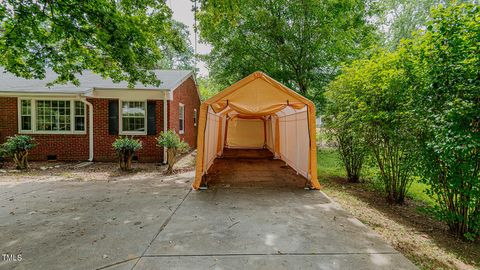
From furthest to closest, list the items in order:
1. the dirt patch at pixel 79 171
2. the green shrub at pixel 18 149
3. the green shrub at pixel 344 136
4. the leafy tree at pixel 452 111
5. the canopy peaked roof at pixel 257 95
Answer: the green shrub at pixel 18 149
the dirt patch at pixel 79 171
the green shrub at pixel 344 136
the canopy peaked roof at pixel 257 95
the leafy tree at pixel 452 111

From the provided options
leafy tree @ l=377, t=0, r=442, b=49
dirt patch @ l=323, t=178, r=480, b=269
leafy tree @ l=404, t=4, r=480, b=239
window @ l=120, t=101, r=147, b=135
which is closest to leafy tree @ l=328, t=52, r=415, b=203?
leafy tree @ l=404, t=4, r=480, b=239

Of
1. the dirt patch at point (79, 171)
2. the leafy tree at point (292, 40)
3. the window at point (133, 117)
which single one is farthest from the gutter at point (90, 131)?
the leafy tree at point (292, 40)

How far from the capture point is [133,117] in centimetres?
937

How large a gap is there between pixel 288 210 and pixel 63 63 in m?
7.07

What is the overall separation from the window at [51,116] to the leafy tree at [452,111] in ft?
34.9

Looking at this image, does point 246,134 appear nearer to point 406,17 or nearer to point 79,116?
point 79,116

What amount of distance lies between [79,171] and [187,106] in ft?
19.8

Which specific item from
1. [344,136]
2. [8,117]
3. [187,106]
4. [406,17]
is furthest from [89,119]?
[406,17]

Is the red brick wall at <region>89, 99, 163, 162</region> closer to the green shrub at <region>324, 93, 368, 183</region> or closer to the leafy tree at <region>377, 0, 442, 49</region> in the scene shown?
the green shrub at <region>324, 93, 368, 183</region>

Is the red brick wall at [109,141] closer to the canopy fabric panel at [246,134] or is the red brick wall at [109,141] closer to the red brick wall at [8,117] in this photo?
the red brick wall at [8,117]

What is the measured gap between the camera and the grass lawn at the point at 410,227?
9.64ft

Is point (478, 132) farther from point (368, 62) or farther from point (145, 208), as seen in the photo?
point (145, 208)

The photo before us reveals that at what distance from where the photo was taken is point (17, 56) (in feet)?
19.9

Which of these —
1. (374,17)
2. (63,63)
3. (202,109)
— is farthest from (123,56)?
(374,17)
